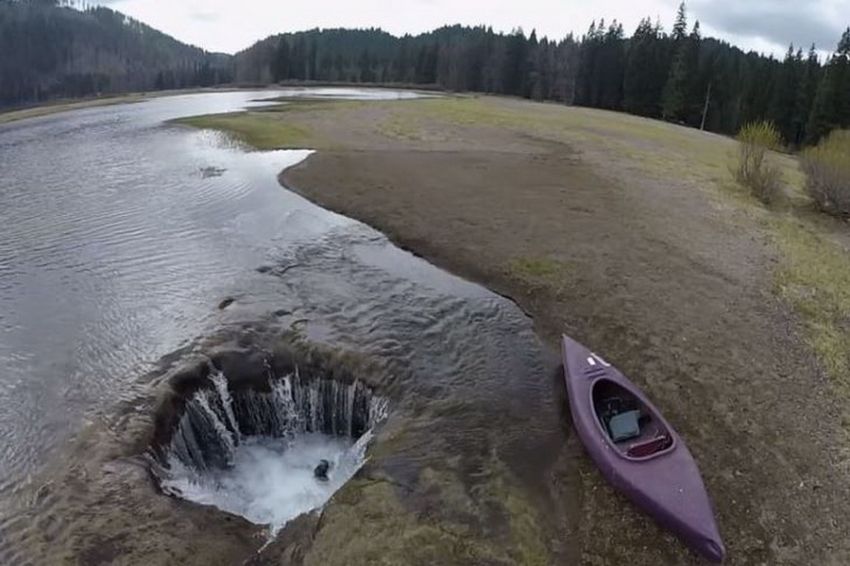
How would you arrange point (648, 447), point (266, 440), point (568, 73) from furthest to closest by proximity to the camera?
point (568, 73) < point (266, 440) < point (648, 447)

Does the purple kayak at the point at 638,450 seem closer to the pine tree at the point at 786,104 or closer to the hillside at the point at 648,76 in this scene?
the hillside at the point at 648,76

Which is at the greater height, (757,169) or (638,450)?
(757,169)

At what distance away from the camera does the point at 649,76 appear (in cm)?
7819

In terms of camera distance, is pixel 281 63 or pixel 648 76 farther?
pixel 281 63

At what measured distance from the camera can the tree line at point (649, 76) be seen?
67.8 meters

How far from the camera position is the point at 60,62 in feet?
574


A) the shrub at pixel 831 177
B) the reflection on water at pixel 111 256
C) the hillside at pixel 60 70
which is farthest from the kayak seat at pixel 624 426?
the hillside at pixel 60 70

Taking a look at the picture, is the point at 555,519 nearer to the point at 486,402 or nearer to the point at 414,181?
the point at 486,402

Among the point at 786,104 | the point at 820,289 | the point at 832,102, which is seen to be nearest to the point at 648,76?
the point at 786,104

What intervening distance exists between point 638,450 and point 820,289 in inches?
477

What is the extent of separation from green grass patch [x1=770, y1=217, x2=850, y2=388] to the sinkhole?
451 inches

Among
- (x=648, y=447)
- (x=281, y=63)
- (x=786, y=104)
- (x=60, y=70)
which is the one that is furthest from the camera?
(x=60, y=70)

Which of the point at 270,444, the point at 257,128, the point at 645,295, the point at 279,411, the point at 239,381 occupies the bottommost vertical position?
the point at 270,444

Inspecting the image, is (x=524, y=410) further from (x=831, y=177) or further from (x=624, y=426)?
(x=831, y=177)
